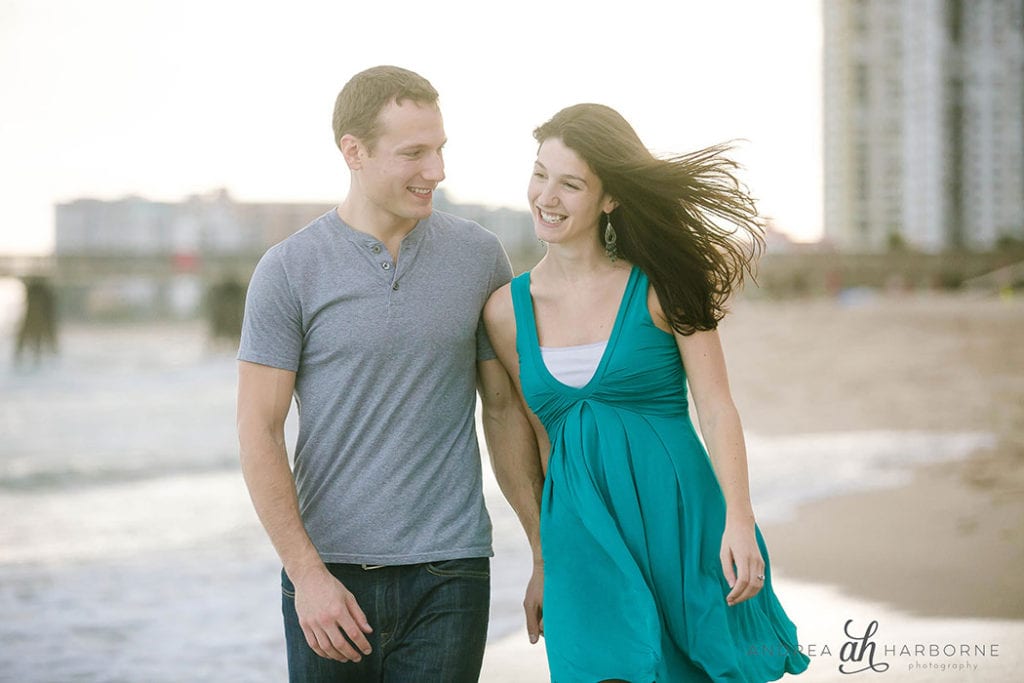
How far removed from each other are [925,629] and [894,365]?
15.9m

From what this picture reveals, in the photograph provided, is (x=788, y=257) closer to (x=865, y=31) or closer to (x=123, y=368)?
(x=123, y=368)

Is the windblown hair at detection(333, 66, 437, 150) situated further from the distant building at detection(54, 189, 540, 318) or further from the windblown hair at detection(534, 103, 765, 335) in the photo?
the distant building at detection(54, 189, 540, 318)

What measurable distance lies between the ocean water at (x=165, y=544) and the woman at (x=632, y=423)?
3.39 m

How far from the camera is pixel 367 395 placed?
298 cm

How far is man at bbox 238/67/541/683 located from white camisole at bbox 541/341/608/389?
25 centimetres

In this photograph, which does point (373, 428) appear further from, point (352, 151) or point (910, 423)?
point (910, 423)

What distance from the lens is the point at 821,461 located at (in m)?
12.3

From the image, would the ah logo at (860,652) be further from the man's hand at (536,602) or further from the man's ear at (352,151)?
the man's ear at (352,151)

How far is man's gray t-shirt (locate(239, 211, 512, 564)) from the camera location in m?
2.96

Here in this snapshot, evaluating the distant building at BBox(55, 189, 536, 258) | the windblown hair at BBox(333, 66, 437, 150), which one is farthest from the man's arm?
the distant building at BBox(55, 189, 536, 258)

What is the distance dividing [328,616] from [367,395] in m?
0.51

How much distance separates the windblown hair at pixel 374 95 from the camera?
9.87ft

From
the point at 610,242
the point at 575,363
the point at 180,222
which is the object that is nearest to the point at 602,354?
the point at 575,363

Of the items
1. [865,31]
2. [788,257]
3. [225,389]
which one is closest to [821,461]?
[225,389]
